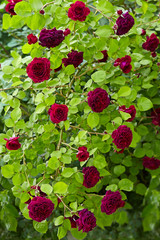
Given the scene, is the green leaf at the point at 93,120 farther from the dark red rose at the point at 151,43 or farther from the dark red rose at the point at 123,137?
the dark red rose at the point at 151,43

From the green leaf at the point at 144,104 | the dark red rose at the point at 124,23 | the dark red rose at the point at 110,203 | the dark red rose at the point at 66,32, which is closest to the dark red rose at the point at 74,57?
the dark red rose at the point at 66,32

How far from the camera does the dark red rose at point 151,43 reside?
1.43 metres

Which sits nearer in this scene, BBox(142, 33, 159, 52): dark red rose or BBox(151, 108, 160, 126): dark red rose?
BBox(142, 33, 159, 52): dark red rose

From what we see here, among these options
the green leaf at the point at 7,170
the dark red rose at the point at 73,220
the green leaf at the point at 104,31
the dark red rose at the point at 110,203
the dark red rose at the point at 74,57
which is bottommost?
the dark red rose at the point at 73,220

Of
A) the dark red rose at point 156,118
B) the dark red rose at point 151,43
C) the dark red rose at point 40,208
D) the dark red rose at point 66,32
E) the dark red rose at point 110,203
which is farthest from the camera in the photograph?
the dark red rose at point 156,118

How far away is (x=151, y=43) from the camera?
144cm

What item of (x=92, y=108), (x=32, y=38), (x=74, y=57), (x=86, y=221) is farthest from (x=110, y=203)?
(x=32, y=38)

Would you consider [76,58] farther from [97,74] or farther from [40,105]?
[40,105]

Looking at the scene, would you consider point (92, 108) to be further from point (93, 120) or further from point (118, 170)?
point (118, 170)

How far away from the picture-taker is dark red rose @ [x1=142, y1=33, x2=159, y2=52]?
4.70ft

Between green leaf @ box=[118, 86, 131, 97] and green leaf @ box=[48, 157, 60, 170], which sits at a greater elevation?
green leaf @ box=[118, 86, 131, 97]

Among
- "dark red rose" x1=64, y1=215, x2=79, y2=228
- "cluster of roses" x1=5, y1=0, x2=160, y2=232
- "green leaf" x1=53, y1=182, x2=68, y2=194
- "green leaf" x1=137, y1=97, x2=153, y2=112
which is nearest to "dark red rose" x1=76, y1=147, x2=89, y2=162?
"cluster of roses" x1=5, y1=0, x2=160, y2=232

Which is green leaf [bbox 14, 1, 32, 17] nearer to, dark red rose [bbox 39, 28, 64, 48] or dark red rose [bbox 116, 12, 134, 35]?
dark red rose [bbox 39, 28, 64, 48]

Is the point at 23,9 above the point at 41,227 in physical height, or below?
above
